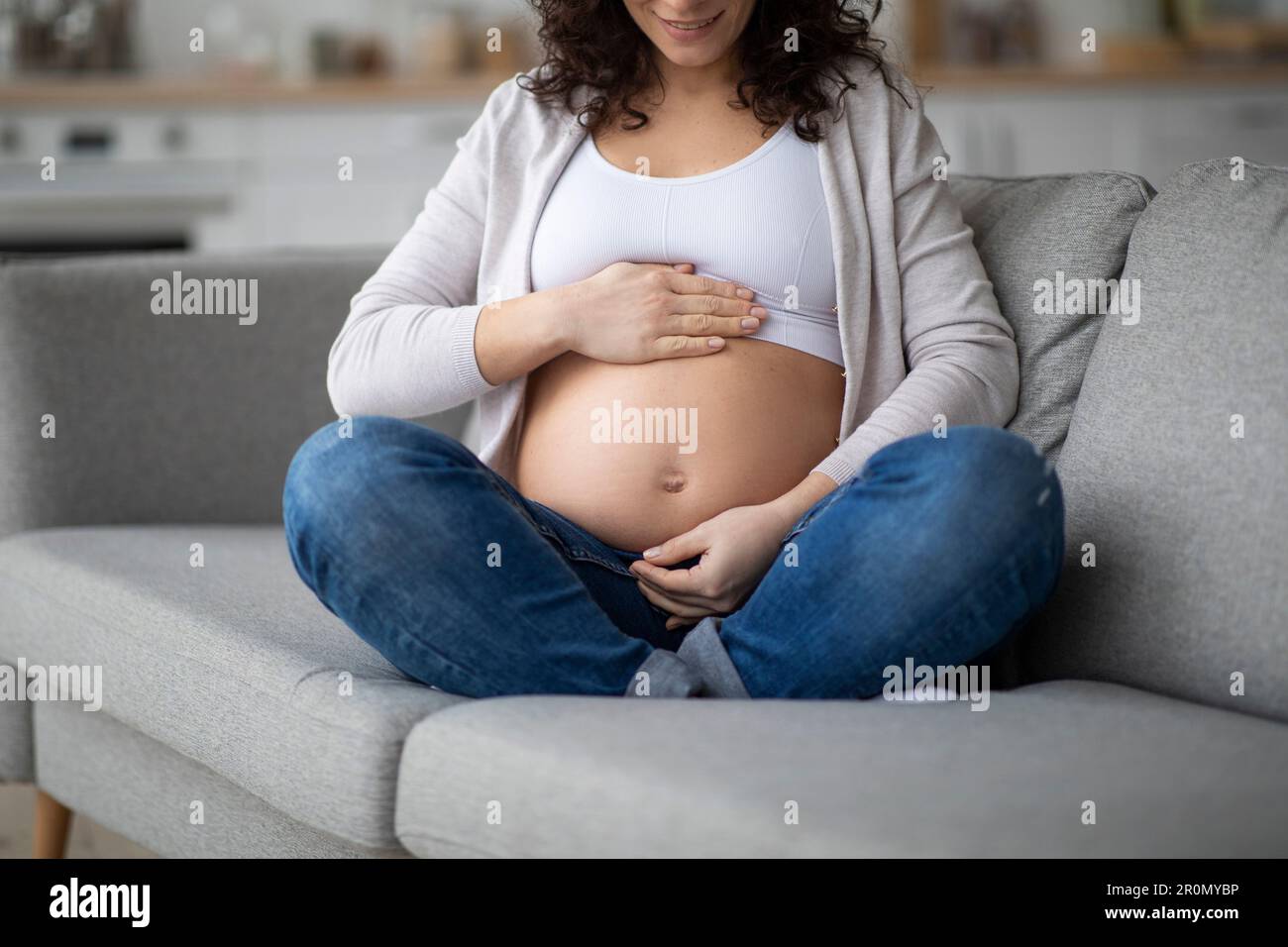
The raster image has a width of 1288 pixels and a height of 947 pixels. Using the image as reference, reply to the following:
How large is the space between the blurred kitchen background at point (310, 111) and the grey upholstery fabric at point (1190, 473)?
9.65ft

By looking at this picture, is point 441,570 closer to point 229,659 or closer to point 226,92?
point 229,659

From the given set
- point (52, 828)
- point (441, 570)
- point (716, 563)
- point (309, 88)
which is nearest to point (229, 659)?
point (441, 570)

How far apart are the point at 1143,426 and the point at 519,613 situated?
0.51m

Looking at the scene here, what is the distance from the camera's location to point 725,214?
128 centimetres

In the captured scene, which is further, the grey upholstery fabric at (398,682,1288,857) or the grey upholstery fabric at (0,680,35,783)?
the grey upholstery fabric at (0,680,35,783)

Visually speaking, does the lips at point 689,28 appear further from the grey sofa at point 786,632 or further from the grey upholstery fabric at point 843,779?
the grey upholstery fabric at point 843,779

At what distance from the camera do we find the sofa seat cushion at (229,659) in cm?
105

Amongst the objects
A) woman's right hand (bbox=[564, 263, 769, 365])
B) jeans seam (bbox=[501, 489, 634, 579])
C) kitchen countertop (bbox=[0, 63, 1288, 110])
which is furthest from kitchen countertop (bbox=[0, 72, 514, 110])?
jeans seam (bbox=[501, 489, 634, 579])

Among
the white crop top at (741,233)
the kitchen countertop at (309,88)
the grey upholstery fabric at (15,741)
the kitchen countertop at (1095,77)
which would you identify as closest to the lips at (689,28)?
the white crop top at (741,233)

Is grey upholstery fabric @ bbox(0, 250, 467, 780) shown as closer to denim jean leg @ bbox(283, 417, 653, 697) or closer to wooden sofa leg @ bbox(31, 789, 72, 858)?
wooden sofa leg @ bbox(31, 789, 72, 858)

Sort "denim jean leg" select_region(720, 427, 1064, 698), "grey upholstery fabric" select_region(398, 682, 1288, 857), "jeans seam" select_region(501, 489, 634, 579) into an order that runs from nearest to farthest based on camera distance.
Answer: "grey upholstery fabric" select_region(398, 682, 1288, 857) < "denim jean leg" select_region(720, 427, 1064, 698) < "jeans seam" select_region(501, 489, 634, 579)

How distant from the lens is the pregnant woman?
1027 mm

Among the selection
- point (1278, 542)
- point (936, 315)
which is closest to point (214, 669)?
point (936, 315)

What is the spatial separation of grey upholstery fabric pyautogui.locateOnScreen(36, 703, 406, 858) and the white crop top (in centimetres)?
54
